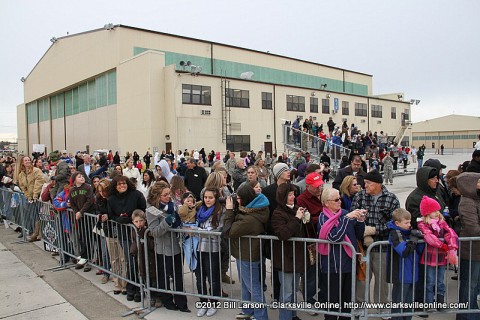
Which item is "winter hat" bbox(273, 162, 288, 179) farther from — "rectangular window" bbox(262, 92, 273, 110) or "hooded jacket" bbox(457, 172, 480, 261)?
"rectangular window" bbox(262, 92, 273, 110)

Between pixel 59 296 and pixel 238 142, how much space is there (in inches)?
1033

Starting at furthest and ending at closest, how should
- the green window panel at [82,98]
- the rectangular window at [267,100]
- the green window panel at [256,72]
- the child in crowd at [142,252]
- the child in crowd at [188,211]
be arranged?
the green window panel at [82,98] → the green window panel at [256,72] → the rectangular window at [267,100] → the child in crowd at [188,211] → the child in crowd at [142,252]

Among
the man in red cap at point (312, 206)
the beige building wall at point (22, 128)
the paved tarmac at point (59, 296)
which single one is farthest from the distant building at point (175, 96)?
the man in red cap at point (312, 206)

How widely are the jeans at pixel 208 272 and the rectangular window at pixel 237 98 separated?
26303 millimetres

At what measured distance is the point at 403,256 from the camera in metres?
3.81

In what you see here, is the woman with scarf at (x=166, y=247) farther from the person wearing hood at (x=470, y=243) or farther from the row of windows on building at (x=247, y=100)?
the row of windows on building at (x=247, y=100)

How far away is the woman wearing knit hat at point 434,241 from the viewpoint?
12.4ft

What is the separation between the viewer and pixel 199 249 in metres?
4.62

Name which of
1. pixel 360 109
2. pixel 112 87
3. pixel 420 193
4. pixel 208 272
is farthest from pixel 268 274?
pixel 360 109

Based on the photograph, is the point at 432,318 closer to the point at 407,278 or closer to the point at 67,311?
the point at 407,278

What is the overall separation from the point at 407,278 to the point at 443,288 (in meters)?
0.79

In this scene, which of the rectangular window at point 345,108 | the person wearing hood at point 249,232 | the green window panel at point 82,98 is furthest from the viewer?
the rectangular window at point 345,108

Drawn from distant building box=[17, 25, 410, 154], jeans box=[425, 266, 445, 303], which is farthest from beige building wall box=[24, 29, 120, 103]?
jeans box=[425, 266, 445, 303]

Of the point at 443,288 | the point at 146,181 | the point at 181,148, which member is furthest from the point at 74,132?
the point at 443,288
